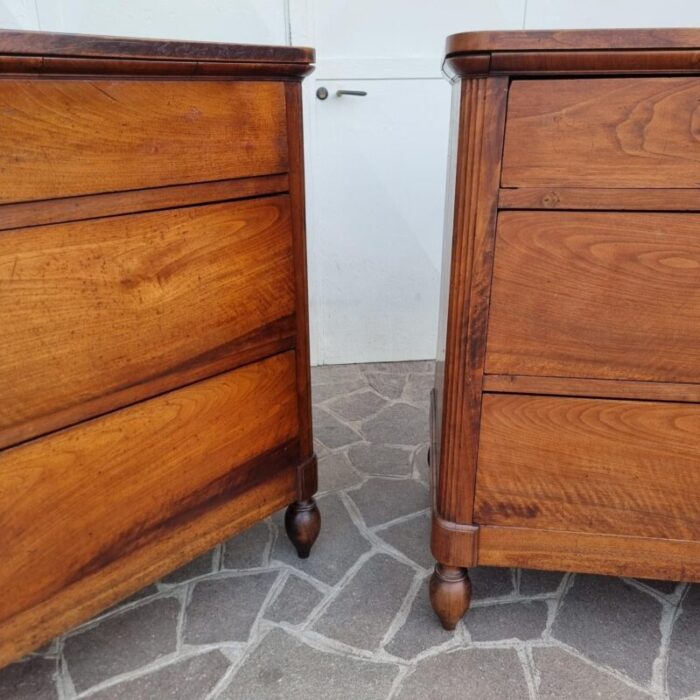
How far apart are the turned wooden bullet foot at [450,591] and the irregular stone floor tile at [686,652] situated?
1.31 ft

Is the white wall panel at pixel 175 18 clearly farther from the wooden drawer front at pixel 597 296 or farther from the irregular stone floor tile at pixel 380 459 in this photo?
the wooden drawer front at pixel 597 296

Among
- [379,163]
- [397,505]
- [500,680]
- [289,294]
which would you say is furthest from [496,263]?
[379,163]

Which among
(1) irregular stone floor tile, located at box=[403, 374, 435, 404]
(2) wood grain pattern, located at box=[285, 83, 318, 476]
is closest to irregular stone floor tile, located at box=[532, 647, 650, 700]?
(2) wood grain pattern, located at box=[285, 83, 318, 476]

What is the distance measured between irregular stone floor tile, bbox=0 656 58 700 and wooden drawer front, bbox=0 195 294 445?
572mm

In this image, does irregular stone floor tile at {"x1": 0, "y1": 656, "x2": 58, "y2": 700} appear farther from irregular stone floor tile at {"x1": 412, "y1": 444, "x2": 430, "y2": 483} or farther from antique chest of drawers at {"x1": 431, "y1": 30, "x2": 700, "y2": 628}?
irregular stone floor tile at {"x1": 412, "y1": 444, "x2": 430, "y2": 483}

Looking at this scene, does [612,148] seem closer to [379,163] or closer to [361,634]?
[361,634]

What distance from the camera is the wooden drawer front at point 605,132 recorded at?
37.6 inches

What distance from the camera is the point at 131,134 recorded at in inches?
39.4

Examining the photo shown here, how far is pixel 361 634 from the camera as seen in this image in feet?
4.47

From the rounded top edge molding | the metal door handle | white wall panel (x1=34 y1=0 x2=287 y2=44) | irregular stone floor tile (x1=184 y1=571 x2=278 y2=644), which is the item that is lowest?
irregular stone floor tile (x1=184 y1=571 x2=278 y2=644)

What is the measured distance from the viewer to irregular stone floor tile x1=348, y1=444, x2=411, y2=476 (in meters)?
1.96

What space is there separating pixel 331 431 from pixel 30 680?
3.74 ft

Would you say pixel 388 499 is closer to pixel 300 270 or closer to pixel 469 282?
pixel 300 270

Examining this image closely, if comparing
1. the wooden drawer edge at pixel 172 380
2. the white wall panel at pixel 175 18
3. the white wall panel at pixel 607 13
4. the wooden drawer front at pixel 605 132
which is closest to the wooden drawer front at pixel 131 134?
the wooden drawer edge at pixel 172 380
